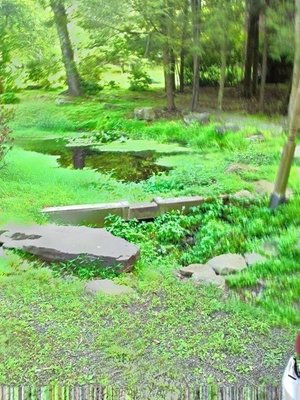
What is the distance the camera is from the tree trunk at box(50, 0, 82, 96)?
2.39m

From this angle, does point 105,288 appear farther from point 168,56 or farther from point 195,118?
point 168,56

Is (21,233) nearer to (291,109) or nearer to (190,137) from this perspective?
(190,137)

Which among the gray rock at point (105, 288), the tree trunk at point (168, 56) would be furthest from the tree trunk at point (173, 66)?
the gray rock at point (105, 288)

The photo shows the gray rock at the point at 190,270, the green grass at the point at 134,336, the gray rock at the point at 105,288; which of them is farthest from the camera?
the gray rock at the point at 190,270

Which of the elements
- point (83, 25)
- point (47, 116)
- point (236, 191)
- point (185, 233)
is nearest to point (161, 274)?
point (185, 233)

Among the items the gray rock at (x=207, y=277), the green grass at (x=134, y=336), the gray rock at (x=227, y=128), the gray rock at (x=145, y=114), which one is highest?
the gray rock at (x=145, y=114)

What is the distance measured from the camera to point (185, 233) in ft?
7.36

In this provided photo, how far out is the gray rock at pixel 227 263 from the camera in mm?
2066

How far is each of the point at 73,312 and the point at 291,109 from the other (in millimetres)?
1049

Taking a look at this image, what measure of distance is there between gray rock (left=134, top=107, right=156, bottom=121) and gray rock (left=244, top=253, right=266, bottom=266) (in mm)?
734

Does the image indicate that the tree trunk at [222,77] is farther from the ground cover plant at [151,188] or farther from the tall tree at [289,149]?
the tall tree at [289,149]

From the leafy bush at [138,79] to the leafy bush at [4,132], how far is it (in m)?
0.50

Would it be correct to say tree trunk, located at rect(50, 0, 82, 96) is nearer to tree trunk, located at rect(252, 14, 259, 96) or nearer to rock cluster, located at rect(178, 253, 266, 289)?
tree trunk, located at rect(252, 14, 259, 96)

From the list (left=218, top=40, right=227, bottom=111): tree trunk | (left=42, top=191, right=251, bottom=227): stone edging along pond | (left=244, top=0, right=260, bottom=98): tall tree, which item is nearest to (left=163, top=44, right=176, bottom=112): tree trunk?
(left=218, top=40, right=227, bottom=111): tree trunk
